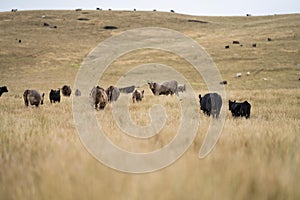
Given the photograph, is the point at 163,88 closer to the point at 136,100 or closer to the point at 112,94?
the point at 136,100

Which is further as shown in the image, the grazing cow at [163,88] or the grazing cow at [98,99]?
the grazing cow at [163,88]

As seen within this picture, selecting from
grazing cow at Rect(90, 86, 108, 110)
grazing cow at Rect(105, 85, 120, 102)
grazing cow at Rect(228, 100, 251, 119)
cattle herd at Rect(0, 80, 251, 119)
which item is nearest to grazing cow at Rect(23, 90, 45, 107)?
cattle herd at Rect(0, 80, 251, 119)

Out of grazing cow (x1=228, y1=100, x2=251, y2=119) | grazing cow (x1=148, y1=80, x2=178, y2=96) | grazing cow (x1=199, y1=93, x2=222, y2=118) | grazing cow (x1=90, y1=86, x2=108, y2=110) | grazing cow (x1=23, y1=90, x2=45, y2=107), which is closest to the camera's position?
grazing cow (x1=228, y1=100, x2=251, y2=119)

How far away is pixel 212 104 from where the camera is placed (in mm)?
11961

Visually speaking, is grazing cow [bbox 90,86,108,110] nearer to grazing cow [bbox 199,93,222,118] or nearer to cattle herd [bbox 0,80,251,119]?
cattle herd [bbox 0,80,251,119]

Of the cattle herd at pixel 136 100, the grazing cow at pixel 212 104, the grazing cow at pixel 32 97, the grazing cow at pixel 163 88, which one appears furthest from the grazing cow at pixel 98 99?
A: the grazing cow at pixel 163 88

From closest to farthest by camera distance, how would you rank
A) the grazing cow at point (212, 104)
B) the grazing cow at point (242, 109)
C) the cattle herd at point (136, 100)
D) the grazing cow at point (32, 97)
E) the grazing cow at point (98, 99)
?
the grazing cow at point (242, 109)
the cattle herd at point (136, 100)
the grazing cow at point (212, 104)
the grazing cow at point (98, 99)
the grazing cow at point (32, 97)

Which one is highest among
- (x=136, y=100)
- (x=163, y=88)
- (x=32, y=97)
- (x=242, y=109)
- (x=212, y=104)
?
(x=163, y=88)

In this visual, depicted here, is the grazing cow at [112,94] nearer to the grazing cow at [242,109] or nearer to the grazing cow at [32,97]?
the grazing cow at [32,97]

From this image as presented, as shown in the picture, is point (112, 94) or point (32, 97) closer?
point (32, 97)

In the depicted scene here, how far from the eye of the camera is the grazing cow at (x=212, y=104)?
38.7 feet

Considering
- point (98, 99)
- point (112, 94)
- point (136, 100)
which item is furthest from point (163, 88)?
point (98, 99)

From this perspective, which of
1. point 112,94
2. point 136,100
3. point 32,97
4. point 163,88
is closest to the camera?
point 32,97

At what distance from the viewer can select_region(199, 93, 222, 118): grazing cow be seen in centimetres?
1180
